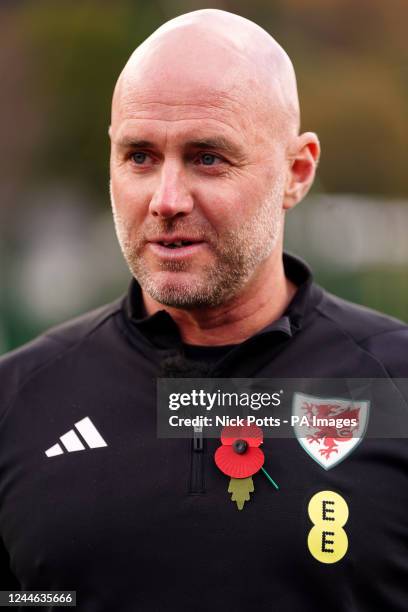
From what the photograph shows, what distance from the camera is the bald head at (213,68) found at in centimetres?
315

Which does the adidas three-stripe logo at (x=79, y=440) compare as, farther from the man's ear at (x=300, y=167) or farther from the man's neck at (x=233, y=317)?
the man's ear at (x=300, y=167)

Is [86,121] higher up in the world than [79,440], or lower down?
lower down

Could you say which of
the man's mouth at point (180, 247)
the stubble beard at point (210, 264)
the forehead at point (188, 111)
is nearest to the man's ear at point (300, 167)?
the stubble beard at point (210, 264)

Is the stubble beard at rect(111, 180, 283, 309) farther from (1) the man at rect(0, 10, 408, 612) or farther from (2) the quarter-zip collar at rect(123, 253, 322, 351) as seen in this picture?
(2) the quarter-zip collar at rect(123, 253, 322, 351)

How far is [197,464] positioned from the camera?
10.0 feet

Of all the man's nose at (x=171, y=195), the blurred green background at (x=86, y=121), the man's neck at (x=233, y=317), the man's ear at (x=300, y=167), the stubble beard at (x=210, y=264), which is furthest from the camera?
the blurred green background at (x=86, y=121)

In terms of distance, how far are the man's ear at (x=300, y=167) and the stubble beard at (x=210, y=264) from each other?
0.17m

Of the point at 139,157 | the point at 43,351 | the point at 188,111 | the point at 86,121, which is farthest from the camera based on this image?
the point at 86,121

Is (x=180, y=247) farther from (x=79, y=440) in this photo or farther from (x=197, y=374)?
(x=79, y=440)

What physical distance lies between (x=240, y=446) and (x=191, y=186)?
778 millimetres

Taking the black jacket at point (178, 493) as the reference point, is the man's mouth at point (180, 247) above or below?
above

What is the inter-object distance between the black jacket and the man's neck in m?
0.05

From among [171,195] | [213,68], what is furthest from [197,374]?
[213,68]

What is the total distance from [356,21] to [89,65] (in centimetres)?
2168
